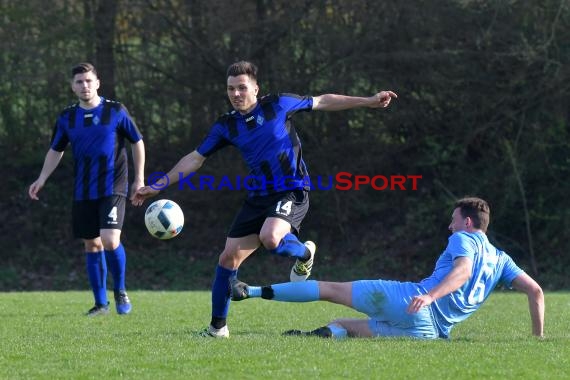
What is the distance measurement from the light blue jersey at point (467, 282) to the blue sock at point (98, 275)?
3574mm

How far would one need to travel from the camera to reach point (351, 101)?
24.6ft

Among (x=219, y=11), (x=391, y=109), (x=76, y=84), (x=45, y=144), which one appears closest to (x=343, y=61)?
(x=391, y=109)

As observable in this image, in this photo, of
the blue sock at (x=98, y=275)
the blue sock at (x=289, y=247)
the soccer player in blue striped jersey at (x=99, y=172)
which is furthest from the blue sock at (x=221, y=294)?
the blue sock at (x=98, y=275)

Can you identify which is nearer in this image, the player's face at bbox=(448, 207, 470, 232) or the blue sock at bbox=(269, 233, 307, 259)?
the player's face at bbox=(448, 207, 470, 232)

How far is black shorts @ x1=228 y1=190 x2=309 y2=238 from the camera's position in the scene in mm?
7203

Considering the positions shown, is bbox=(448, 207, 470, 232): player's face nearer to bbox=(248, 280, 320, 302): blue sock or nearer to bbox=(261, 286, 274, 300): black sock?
bbox=(248, 280, 320, 302): blue sock

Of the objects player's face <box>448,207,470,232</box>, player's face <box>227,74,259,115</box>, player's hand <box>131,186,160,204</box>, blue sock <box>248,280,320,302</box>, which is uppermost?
player's face <box>227,74,259,115</box>

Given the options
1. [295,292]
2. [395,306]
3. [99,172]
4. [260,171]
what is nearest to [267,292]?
[295,292]

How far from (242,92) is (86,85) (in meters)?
2.40

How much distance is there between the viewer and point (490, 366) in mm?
5707

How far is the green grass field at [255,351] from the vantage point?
5551 mm

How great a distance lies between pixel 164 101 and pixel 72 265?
133 inches

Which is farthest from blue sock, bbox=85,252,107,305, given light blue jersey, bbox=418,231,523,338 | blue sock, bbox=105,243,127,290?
light blue jersey, bbox=418,231,523,338

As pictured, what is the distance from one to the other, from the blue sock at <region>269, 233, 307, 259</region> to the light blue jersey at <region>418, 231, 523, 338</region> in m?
0.93
